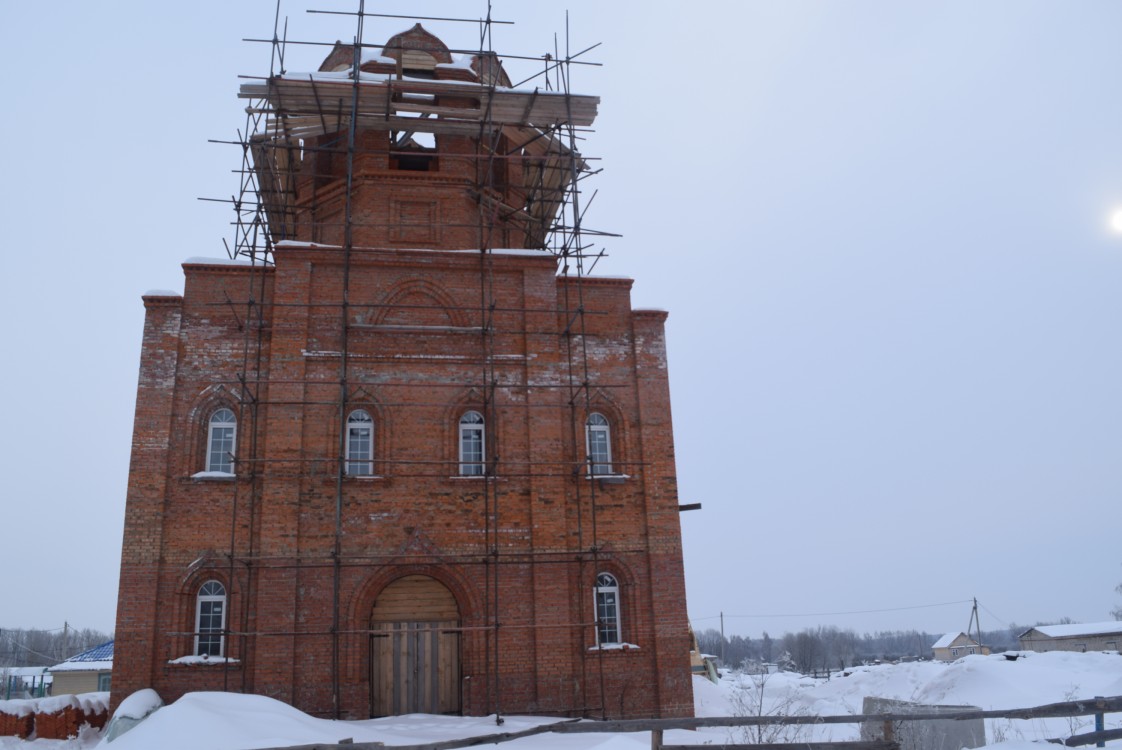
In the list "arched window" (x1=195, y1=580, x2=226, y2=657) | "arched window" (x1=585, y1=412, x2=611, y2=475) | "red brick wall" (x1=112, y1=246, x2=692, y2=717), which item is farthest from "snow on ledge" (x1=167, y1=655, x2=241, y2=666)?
"arched window" (x1=585, y1=412, x2=611, y2=475)

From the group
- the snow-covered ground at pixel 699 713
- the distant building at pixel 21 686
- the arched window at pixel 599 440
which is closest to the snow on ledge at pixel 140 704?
the snow-covered ground at pixel 699 713

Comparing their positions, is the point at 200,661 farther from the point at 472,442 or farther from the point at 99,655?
the point at 99,655

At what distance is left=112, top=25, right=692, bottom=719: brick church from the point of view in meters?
14.4

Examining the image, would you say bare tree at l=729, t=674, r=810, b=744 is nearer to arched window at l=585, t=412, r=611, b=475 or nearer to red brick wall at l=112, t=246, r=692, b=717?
red brick wall at l=112, t=246, r=692, b=717

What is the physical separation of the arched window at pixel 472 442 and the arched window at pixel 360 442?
1.63 m

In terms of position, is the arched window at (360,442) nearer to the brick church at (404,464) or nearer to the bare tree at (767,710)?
the brick church at (404,464)

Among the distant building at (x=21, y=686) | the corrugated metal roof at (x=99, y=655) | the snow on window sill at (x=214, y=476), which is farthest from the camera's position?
the distant building at (x=21, y=686)

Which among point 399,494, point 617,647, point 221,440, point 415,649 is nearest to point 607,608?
point 617,647

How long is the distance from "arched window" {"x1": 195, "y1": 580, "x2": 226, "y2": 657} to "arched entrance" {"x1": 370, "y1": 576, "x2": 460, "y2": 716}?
8.16ft

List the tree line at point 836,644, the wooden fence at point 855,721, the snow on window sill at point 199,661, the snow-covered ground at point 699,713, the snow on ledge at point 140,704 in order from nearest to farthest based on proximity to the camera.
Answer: the wooden fence at point 855,721
the snow-covered ground at point 699,713
the snow on ledge at point 140,704
the snow on window sill at point 199,661
the tree line at point 836,644

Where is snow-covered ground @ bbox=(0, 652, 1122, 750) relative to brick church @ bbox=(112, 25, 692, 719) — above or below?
below

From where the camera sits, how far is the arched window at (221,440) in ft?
50.5

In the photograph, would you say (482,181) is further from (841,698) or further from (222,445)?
(841,698)

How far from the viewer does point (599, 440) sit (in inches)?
652
